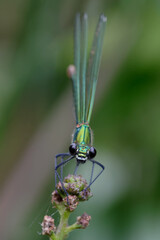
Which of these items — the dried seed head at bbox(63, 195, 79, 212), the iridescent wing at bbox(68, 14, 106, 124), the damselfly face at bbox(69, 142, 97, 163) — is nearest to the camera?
the dried seed head at bbox(63, 195, 79, 212)

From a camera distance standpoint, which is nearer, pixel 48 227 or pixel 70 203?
pixel 48 227

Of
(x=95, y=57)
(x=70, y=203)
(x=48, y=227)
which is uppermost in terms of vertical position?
(x=95, y=57)

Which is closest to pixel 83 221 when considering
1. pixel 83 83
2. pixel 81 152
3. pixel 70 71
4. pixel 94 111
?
pixel 81 152

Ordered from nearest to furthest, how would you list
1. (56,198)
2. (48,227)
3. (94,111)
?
(48,227)
(56,198)
(94,111)

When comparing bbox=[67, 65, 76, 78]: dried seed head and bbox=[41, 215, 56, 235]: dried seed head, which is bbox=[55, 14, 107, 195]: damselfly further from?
bbox=[41, 215, 56, 235]: dried seed head

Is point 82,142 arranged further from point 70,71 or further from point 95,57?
point 95,57

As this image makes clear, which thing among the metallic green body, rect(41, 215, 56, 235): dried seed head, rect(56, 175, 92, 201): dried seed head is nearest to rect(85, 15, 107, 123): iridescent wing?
the metallic green body

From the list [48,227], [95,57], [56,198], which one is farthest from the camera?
[95,57]

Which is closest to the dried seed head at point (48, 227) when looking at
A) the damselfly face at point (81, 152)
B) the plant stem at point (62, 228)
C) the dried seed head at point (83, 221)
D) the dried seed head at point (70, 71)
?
the plant stem at point (62, 228)
